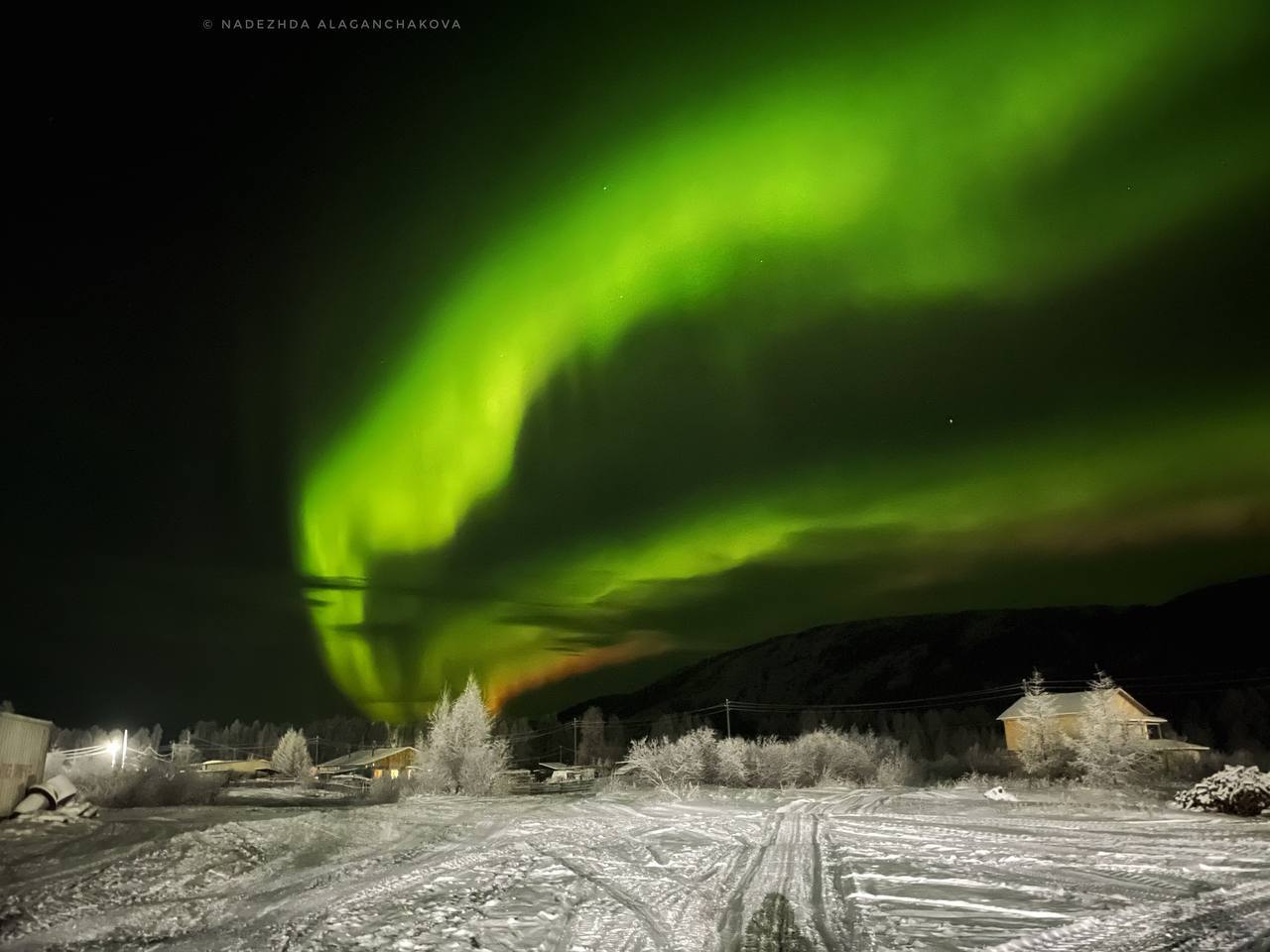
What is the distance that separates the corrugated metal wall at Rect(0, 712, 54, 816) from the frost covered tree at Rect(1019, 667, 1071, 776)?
63.3 m

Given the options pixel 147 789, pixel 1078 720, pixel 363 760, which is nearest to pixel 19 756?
pixel 147 789

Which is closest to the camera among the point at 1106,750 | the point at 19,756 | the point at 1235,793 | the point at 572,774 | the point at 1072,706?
the point at 19,756

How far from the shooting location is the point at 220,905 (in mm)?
14281

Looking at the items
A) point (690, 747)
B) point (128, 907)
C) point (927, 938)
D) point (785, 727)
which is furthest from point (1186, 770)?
point (785, 727)

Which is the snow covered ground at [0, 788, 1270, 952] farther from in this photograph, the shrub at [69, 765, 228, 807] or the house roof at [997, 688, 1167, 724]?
the house roof at [997, 688, 1167, 724]

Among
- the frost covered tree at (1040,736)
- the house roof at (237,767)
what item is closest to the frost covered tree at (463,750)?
the house roof at (237,767)

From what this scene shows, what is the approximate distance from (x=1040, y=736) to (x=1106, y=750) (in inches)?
416

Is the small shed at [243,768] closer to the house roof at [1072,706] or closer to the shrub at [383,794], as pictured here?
the shrub at [383,794]

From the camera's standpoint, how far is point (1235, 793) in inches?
1309

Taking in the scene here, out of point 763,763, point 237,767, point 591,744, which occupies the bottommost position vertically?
point 591,744

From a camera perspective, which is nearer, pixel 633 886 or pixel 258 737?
pixel 633 886

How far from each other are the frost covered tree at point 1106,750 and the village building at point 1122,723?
4321mm

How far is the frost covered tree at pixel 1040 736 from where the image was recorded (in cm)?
5709

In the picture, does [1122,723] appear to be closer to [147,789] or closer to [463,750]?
[463,750]
